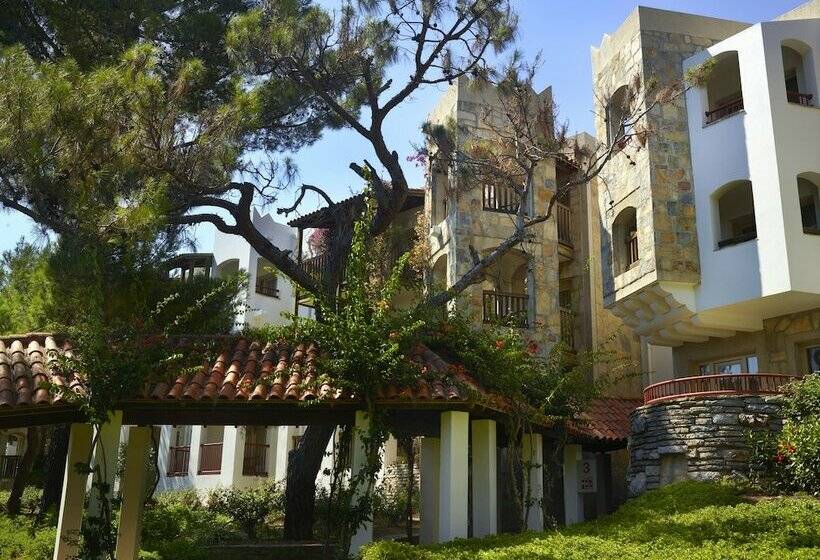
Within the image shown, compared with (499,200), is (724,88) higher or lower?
higher

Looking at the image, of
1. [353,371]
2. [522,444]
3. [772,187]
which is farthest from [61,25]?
[772,187]

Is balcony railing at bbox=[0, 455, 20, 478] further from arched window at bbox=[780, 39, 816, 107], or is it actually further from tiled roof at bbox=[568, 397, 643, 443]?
arched window at bbox=[780, 39, 816, 107]

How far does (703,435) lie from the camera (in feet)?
48.6

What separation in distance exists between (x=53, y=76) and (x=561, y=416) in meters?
9.50

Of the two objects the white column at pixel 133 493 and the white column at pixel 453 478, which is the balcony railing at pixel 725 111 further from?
the white column at pixel 133 493

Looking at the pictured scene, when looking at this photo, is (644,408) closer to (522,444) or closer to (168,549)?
(522,444)

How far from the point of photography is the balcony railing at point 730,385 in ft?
49.4

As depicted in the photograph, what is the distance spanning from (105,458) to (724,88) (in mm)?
16635

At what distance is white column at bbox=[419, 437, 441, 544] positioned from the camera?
1384 centimetres

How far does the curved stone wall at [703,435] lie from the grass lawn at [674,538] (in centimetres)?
166

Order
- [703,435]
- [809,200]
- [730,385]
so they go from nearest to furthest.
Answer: [703,435]
[730,385]
[809,200]

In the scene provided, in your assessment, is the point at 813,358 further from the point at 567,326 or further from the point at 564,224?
the point at 564,224

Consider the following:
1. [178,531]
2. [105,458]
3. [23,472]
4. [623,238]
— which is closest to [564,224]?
[623,238]

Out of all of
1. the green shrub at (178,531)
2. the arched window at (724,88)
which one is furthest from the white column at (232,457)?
the arched window at (724,88)
